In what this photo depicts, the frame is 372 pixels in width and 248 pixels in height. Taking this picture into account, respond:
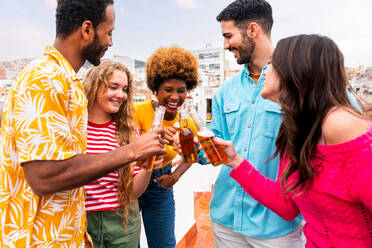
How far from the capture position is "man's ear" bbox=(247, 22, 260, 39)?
1744mm

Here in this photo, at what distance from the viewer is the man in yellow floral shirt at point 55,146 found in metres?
0.85

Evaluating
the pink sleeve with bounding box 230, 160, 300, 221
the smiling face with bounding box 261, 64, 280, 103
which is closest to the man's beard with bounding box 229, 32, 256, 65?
the smiling face with bounding box 261, 64, 280, 103

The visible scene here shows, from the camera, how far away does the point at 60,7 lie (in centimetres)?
110

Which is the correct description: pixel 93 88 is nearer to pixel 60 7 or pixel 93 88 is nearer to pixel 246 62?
pixel 60 7

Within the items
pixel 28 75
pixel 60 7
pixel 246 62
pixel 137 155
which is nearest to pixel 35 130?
pixel 28 75

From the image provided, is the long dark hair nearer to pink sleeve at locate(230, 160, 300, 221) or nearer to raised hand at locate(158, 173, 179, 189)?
pink sleeve at locate(230, 160, 300, 221)

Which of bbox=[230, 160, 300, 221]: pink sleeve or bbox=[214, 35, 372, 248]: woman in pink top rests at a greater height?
bbox=[214, 35, 372, 248]: woman in pink top

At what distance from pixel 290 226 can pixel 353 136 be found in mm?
740

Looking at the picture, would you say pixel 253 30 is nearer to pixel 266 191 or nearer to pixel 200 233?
pixel 266 191

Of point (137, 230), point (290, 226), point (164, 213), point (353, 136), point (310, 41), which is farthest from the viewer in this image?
point (164, 213)

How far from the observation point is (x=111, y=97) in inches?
67.5

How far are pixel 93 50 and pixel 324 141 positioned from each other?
1097 mm

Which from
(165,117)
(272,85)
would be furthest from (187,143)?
(165,117)

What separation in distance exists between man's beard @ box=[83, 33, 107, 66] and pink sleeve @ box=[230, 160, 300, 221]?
91 centimetres
